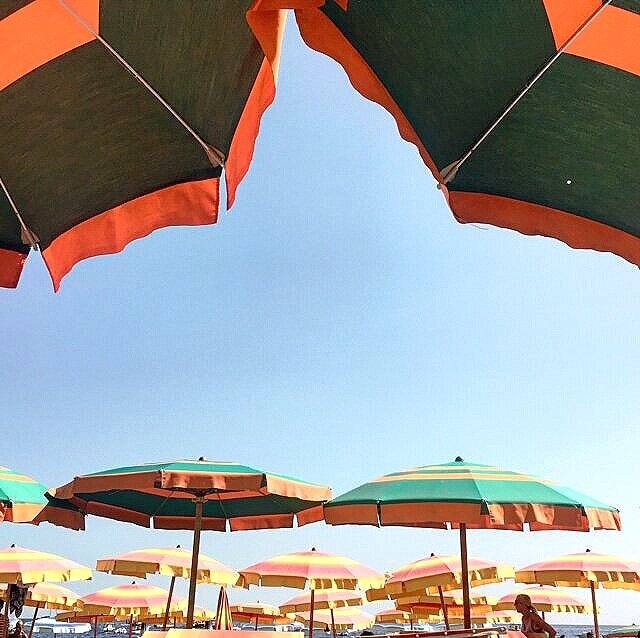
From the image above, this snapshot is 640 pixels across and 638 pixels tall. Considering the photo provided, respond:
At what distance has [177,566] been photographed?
37.1ft

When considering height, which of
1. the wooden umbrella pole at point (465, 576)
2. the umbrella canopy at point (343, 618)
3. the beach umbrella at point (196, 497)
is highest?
the beach umbrella at point (196, 497)

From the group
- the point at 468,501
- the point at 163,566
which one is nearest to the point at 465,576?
the point at 468,501

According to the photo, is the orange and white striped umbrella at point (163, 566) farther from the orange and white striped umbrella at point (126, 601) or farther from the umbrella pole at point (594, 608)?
the umbrella pole at point (594, 608)

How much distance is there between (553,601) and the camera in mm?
15977

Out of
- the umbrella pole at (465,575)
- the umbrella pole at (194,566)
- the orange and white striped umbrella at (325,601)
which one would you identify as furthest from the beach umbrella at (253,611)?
the umbrella pole at (465,575)

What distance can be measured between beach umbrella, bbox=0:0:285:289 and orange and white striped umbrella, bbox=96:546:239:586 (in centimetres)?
954

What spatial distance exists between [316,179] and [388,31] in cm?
1066

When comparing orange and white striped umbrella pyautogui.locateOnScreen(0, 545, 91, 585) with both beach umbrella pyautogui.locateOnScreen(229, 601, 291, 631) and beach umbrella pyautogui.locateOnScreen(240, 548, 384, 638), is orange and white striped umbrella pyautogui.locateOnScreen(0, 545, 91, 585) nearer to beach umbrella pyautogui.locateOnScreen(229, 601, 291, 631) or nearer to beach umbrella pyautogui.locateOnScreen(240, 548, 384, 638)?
beach umbrella pyautogui.locateOnScreen(240, 548, 384, 638)

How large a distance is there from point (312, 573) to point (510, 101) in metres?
8.73

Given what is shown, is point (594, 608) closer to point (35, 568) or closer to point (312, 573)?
point (312, 573)

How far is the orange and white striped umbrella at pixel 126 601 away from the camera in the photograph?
1580 cm

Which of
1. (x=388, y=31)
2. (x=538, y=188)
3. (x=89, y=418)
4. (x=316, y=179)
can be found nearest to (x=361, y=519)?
(x=538, y=188)

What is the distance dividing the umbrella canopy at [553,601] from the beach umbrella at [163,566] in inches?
299

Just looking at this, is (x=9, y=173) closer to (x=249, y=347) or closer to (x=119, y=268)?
(x=119, y=268)
